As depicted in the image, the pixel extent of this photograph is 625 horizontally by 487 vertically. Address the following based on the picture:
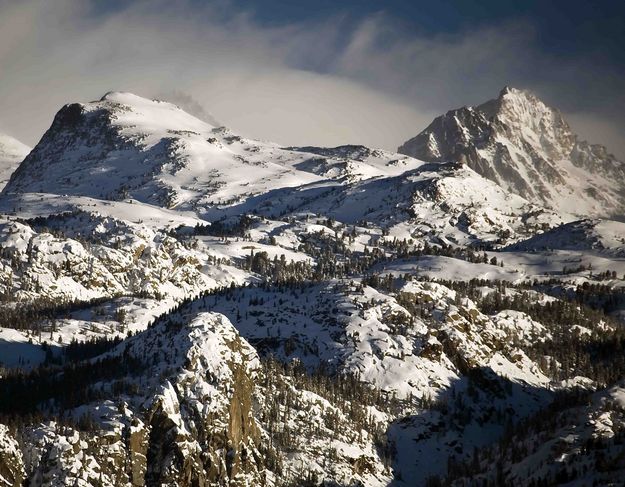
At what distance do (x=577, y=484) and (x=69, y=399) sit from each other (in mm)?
127570

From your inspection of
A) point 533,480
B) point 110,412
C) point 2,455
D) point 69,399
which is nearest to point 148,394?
point 110,412

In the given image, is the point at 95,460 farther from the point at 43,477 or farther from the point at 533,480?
the point at 533,480

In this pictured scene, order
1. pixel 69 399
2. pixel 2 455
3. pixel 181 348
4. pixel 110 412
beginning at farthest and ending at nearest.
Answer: pixel 181 348 → pixel 69 399 → pixel 110 412 → pixel 2 455

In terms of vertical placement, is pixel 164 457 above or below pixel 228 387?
below

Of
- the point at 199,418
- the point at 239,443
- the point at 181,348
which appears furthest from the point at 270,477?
the point at 181,348

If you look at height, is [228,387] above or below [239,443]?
above

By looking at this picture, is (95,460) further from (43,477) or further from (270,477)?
(270,477)

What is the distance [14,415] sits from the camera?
178 m

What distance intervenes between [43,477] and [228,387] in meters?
51.8

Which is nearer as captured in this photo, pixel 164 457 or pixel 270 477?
pixel 164 457

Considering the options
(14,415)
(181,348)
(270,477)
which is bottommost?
(270,477)

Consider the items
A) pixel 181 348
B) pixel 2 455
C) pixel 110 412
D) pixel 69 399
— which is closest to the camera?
pixel 2 455

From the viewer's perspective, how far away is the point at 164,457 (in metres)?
174

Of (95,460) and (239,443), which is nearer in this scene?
(95,460)
